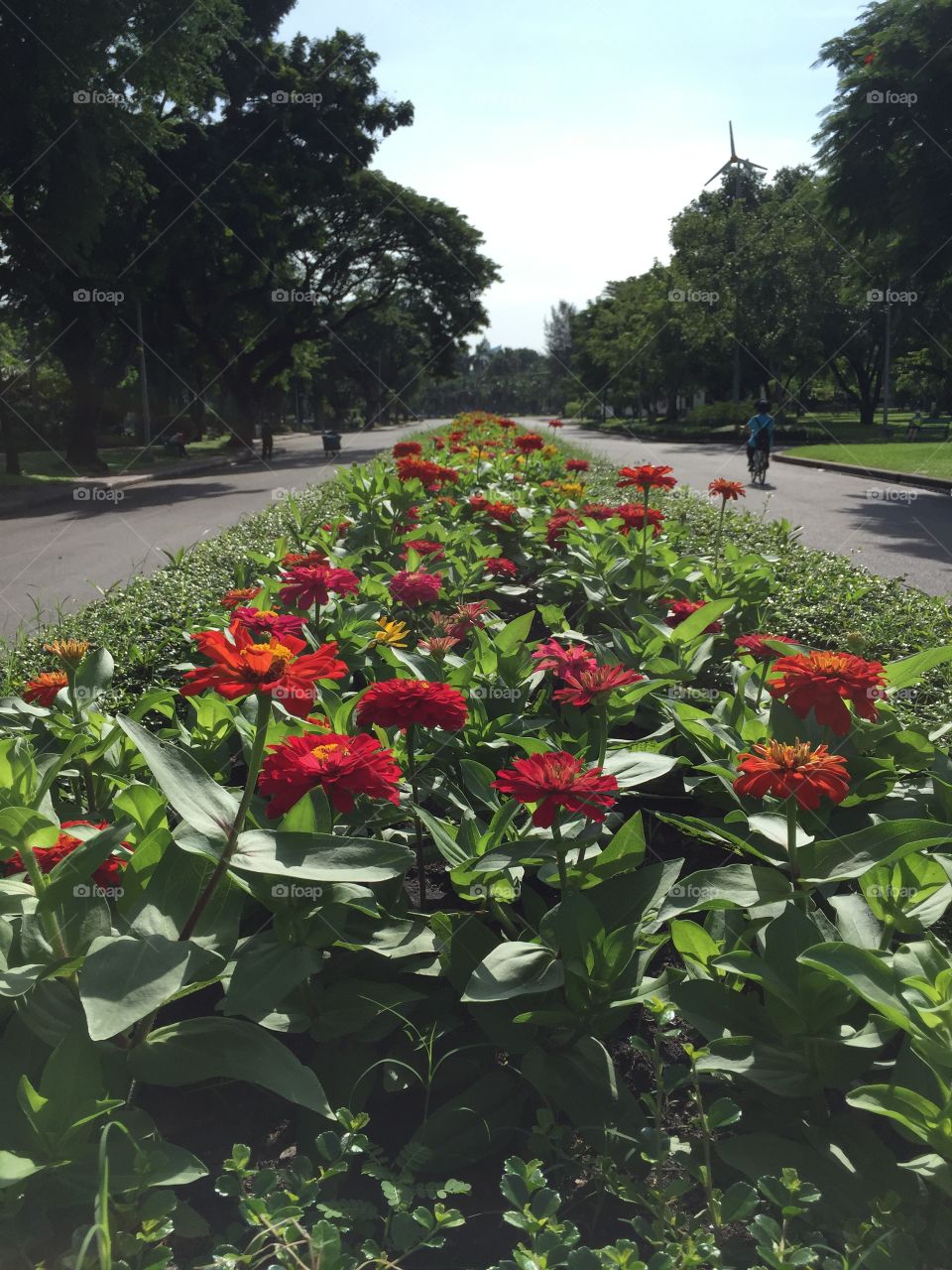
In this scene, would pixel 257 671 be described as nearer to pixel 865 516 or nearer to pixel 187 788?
pixel 187 788

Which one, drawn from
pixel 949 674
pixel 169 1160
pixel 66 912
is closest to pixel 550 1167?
pixel 169 1160

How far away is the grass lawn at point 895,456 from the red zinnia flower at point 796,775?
1582 centimetres

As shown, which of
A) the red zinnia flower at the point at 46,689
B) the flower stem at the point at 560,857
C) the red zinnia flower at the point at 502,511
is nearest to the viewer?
the flower stem at the point at 560,857

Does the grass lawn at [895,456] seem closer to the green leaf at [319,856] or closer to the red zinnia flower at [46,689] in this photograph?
the red zinnia flower at [46,689]

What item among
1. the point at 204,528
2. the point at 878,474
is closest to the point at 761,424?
the point at 878,474

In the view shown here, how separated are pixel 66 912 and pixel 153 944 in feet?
0.82

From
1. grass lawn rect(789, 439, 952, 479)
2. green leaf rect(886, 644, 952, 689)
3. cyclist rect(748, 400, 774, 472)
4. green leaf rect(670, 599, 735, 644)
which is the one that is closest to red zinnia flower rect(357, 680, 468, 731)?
green leaf rect(886, 644, 952, 689)

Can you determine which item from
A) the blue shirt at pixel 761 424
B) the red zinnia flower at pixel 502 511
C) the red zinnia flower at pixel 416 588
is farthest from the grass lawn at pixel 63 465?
the red zinnia flower at pixel 416 588

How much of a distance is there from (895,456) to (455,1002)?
72.2ft

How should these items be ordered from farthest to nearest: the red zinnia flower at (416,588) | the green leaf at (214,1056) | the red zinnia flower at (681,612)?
the red zinnia flower at (681,612) → the red zinnia flower at (416,588) → the green leaf at (214,1056)

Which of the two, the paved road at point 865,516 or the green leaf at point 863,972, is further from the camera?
the paved road at point 865,516

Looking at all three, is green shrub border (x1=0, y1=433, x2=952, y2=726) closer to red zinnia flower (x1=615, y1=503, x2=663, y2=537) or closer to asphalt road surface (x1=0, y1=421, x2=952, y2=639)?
asphalt road surface (x1=0, y1=421, x2=952, y2=639)

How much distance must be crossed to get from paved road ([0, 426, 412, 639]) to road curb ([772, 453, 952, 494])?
34.4 ft

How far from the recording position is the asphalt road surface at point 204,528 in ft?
27.1
